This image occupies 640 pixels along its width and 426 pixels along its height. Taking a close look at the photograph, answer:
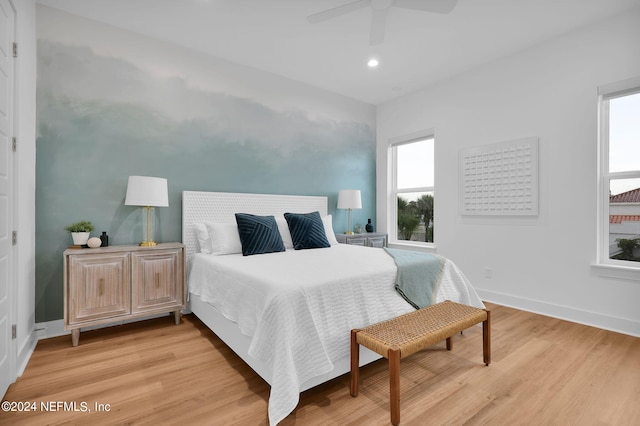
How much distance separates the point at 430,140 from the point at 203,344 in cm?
388

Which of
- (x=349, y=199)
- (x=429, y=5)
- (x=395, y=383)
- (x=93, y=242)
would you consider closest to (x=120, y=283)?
(x=93, y=242)

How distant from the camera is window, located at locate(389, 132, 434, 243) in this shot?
4559mm

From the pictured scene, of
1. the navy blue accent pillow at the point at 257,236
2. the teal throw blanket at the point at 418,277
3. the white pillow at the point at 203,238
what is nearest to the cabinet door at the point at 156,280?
the white pillow at the point at 203,238

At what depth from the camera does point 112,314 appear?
263 cm

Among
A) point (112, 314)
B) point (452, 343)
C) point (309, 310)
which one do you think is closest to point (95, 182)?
point (112, 314)

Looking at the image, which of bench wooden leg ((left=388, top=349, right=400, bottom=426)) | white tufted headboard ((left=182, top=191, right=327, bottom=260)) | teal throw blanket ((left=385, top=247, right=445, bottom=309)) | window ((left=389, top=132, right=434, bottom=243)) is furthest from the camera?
window ((left=389, top=132, right=434, bottom=243))

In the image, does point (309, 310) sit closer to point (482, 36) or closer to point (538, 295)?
→ point (538, 295)

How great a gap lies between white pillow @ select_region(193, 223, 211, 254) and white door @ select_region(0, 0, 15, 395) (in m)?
1.46

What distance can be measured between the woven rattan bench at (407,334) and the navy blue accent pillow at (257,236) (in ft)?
4.92

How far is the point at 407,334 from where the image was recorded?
1750 millimetres

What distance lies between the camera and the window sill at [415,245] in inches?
174

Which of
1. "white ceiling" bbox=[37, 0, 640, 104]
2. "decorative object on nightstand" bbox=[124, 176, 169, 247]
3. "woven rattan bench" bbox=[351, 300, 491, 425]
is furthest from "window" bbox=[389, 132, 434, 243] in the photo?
"decorative object on nightstand" bbox=[124, 176, 169, 247]

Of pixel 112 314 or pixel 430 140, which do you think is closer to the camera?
pixel 112 314

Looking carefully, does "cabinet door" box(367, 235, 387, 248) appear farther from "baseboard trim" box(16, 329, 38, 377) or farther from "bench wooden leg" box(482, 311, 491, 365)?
"baseboard trim" box(16, 329, 38, 377)
